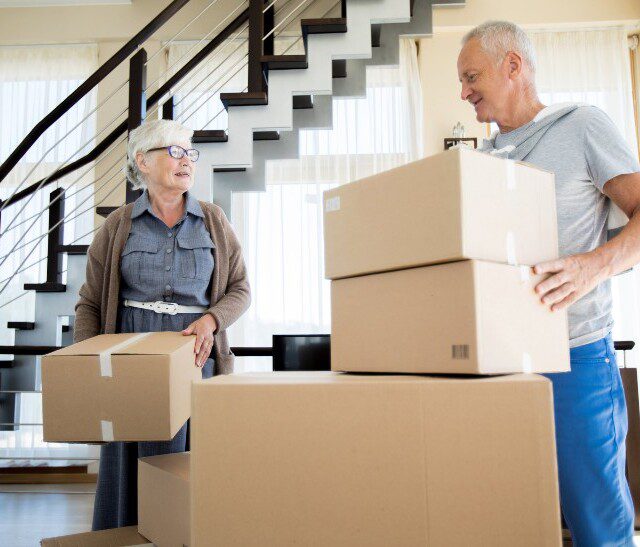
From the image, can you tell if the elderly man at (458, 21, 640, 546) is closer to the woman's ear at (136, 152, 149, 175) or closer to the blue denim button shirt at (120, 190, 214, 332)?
the blue denim button shirt at (120, 190, 214, 332)

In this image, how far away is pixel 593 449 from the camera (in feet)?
3.81

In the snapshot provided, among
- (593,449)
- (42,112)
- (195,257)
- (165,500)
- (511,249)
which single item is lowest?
(165,500)

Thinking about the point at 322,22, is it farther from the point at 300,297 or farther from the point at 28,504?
the point at 28,504

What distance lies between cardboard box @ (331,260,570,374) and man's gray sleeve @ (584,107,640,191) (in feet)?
0.97

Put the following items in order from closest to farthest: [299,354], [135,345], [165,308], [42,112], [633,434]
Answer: [135,345], [165,308], [299,354], [633,434], [42,112]

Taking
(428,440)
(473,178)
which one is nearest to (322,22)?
(473,178)

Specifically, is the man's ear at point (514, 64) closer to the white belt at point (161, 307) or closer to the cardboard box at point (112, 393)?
the cardboard box at point (112, 393)

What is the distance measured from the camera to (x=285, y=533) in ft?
2.97

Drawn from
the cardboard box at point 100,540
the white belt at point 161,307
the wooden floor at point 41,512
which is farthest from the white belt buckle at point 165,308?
the wooden floor at point 41,512

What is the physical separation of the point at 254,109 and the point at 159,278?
153 centimetres

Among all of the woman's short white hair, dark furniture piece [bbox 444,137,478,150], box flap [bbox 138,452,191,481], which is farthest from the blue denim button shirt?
dark furniture piece [bbox 444,137,478,150]

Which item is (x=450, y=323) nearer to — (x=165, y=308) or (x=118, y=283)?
(x=165, y=308)

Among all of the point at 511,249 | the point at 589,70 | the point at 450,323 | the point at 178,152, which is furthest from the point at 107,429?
the point at 589,70

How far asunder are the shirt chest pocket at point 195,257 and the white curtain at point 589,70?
320 centimetres
